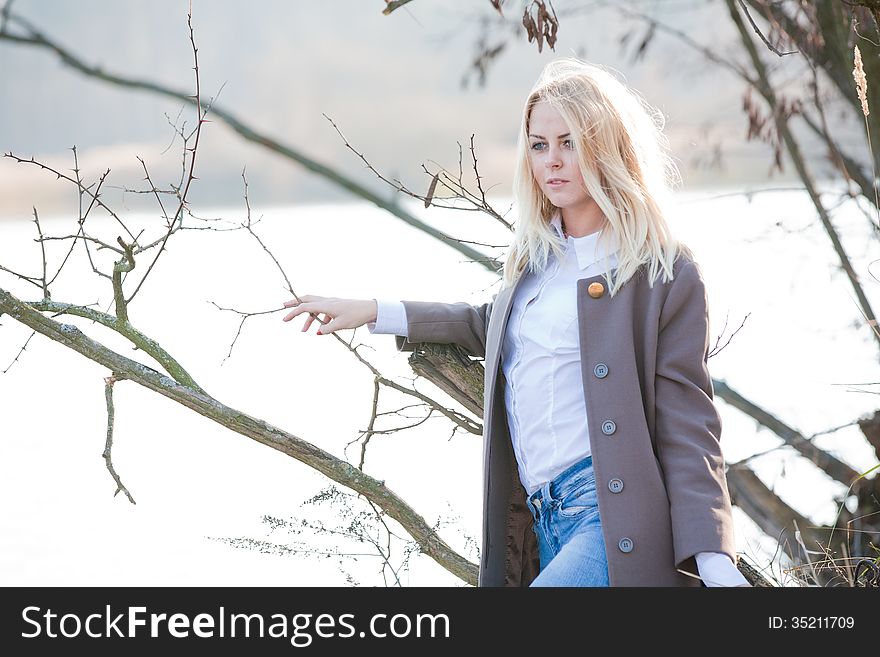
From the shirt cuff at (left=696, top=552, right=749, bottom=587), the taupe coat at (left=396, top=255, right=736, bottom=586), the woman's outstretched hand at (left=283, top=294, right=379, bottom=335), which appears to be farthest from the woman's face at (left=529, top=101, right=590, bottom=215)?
the shirt cuff at (left=696, top=552, right=749, bottom=587)

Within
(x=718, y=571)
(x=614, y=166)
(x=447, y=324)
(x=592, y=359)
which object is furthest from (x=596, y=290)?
(x=718, y=571)

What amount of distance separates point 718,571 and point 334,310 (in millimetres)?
818

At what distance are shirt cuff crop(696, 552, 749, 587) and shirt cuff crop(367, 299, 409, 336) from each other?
691 millimetres

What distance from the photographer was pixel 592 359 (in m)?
1.53

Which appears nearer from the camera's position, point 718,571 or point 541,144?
point 718,571

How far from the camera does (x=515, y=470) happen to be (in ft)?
5.69

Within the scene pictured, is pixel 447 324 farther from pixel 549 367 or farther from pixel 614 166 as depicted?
pixel 614 166

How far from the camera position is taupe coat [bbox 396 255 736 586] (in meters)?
1.46

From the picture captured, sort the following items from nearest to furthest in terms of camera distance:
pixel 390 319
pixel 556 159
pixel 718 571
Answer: pixel 718 571 → pixel 556 159 → pixel 390 319

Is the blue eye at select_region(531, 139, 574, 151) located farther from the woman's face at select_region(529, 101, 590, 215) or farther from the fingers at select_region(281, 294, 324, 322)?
the fingers at select_region(281, 294, 324, 322)
